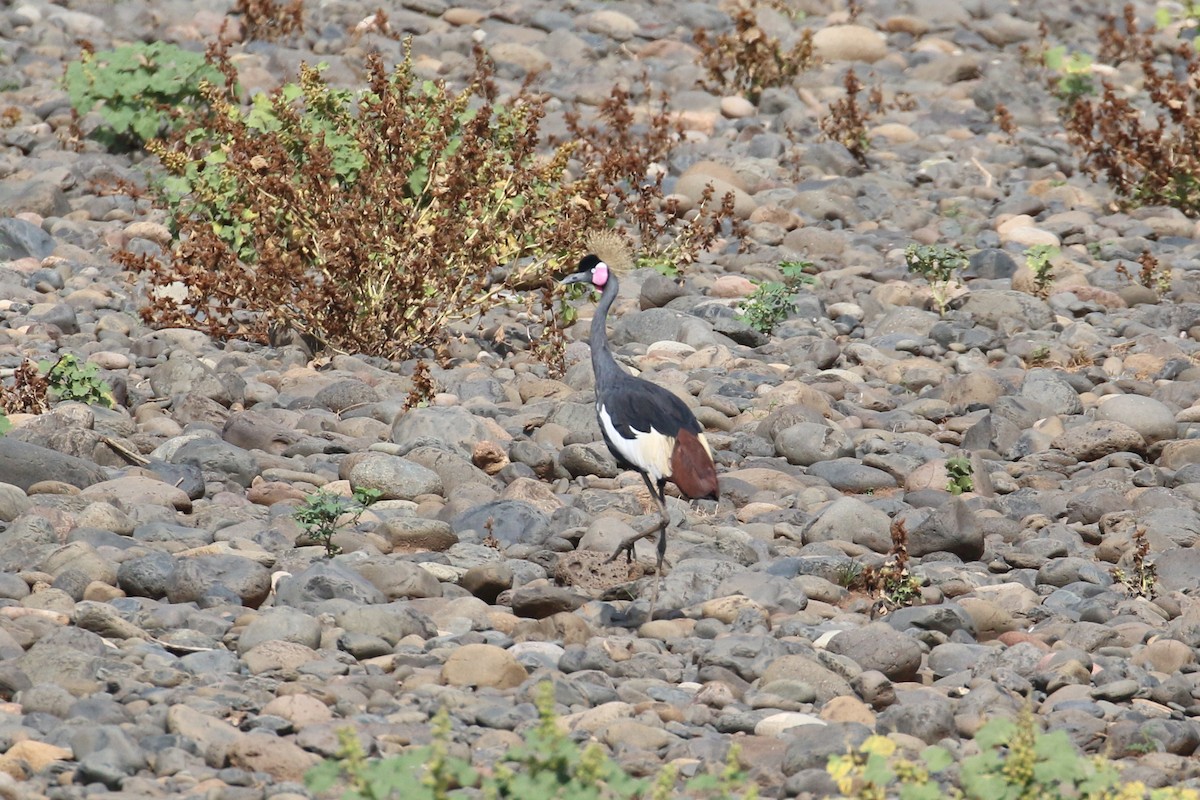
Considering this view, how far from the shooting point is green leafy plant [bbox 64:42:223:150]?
514 inches

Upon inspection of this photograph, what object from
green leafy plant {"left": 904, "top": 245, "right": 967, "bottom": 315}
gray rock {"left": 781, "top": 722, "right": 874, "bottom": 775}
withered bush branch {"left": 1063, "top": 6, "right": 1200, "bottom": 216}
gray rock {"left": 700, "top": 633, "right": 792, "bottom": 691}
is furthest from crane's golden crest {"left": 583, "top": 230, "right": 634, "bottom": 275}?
withered bush branch {"left": 1063, "top": 6, "right": 1200, "bottom": 216}

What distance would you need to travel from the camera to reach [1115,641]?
669 cm

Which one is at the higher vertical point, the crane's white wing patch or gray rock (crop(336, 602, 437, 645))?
the crane's white wing patch

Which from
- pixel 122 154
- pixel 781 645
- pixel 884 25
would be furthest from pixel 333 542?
pixel 884 25

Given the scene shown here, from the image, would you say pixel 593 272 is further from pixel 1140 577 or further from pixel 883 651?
pixel 1140 577

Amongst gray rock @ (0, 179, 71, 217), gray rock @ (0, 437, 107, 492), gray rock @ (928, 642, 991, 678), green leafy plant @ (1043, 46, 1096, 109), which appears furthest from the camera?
green leafy plant @ (1043, 46, 1096, 109)

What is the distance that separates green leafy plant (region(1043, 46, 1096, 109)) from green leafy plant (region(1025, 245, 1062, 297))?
4221 millimetres

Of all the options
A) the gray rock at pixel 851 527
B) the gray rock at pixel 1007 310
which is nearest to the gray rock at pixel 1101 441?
the gray rock at pixel 851 527

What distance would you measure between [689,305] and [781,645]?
5.11m

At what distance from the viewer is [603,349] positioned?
775cm

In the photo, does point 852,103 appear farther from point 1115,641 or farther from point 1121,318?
point 1115,641

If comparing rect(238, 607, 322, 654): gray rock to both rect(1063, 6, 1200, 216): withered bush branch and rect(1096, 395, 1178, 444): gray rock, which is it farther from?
rect(1063, 6, 1200, 216): withered bush branch

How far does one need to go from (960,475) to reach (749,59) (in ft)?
25.3

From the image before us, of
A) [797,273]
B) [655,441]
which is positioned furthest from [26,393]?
[797,273]
